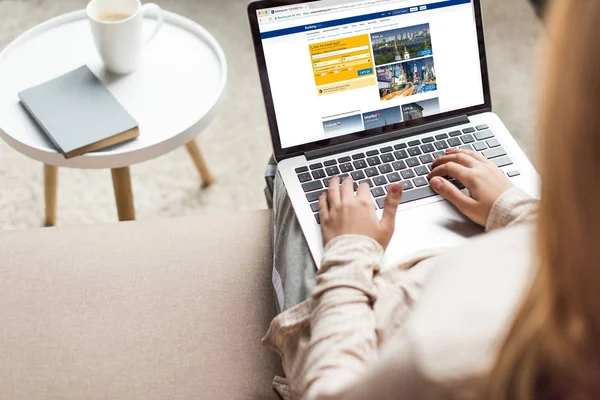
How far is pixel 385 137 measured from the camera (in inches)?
40.0

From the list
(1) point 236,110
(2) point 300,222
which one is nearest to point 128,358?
(2) point 300,222

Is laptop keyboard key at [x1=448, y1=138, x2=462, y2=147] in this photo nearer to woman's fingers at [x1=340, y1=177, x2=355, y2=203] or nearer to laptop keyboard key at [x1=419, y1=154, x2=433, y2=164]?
laptop keyboard key at [x1=419, y1=154, x2=433, y2=164]

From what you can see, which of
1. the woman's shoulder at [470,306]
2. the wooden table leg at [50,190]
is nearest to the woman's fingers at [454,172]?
the woman's shoulder at [470,306]

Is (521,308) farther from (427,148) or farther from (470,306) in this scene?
(427,148)

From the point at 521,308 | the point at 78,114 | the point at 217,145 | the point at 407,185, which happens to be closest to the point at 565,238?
the point at 521,308

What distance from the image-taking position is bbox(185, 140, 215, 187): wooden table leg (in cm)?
152

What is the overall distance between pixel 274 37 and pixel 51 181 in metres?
0.73

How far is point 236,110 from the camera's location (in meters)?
1.81

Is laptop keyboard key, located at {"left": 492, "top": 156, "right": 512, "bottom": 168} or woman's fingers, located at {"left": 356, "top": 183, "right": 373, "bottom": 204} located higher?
woman's fingers, located at {"left": 356, "top": 183, "right": 373, "bottom": 204}

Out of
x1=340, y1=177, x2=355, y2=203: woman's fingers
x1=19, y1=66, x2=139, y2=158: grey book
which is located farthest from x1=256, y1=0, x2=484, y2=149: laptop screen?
x1=19, y1=66, x2=139, y2=158: grey book

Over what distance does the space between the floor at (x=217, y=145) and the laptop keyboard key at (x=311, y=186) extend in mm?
696

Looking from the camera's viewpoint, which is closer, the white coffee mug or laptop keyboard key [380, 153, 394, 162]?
laptop keyboard key [380, 153, 394, 162]

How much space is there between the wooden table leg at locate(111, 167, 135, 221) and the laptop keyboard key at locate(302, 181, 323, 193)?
436 mm

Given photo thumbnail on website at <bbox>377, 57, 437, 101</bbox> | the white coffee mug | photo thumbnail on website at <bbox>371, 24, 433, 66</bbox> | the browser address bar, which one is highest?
the white coffee mug
